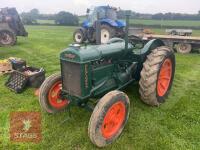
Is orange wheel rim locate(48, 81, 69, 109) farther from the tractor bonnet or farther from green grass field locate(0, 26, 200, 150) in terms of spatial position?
the tractor bonnet

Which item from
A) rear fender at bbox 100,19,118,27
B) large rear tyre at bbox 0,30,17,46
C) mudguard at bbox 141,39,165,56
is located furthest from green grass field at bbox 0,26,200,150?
rear fender at bbox 100,19,118,27

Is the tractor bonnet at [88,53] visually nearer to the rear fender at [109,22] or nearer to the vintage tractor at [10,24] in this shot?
the rear fender at [109,22]

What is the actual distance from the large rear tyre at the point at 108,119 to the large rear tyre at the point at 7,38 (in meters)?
11.3

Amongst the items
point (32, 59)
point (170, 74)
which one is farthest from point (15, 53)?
point (170, 74)

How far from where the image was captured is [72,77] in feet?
13.4

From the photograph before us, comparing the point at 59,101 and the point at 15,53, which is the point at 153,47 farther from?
the point at 15,53

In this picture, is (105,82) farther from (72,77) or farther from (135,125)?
(135,125)

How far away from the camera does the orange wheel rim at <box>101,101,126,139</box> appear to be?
3.77 metres

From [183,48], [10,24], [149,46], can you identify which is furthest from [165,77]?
[10,24]

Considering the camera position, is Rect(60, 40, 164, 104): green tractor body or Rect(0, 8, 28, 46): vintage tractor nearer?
Rect(60, 40, 164, 104): green tractor body

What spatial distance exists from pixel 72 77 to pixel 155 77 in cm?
161

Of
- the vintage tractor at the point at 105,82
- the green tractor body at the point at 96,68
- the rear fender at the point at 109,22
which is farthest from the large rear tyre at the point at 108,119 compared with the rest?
the rear fender at the point at 109,22

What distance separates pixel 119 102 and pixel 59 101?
1.50 m

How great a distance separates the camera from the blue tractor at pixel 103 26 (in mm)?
14188
